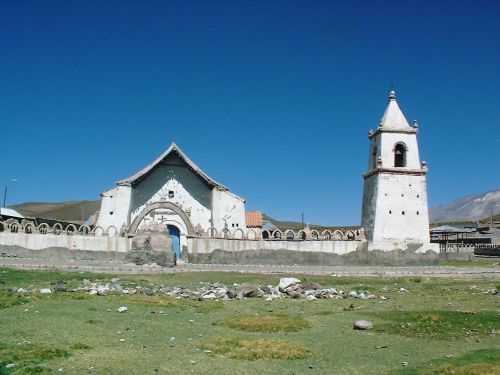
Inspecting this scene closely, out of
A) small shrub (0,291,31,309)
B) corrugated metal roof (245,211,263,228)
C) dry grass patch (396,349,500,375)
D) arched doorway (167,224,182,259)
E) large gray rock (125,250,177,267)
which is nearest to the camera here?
dry grass patch (396,349,500,375)

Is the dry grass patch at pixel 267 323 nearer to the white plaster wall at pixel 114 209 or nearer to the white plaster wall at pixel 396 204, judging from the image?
the white plaster wall at pixel 396 204

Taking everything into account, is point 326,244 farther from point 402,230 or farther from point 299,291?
point 299,291

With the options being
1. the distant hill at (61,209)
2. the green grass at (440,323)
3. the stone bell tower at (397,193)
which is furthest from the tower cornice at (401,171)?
the distant hill at (61,209)

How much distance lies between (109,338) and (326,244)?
27.8 m

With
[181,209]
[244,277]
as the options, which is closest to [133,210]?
[181,209]

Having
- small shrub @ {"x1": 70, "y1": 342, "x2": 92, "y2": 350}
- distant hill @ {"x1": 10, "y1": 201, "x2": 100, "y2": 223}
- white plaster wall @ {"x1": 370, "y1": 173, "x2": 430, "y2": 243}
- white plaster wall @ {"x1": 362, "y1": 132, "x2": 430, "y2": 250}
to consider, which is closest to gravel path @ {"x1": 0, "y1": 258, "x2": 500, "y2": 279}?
white plaster wall @ {"x1": 362, "y1": 132, "x2": 430, "y2": 250}

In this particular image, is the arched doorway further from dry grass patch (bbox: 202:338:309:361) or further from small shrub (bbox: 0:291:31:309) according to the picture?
dry grass patch (bbox: 202:338:309:361)

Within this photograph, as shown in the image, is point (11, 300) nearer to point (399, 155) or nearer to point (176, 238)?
point (176, 238)

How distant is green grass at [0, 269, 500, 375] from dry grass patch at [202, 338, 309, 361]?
17 millimetres

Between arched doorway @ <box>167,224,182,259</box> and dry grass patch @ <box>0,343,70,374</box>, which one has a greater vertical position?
arched doorway @ <box>167,224,182,259</box>

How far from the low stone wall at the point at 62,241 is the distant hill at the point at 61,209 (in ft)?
278

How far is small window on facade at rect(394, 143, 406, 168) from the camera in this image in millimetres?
39188

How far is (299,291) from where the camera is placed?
17484 mm

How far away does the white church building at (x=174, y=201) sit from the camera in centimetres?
3991
